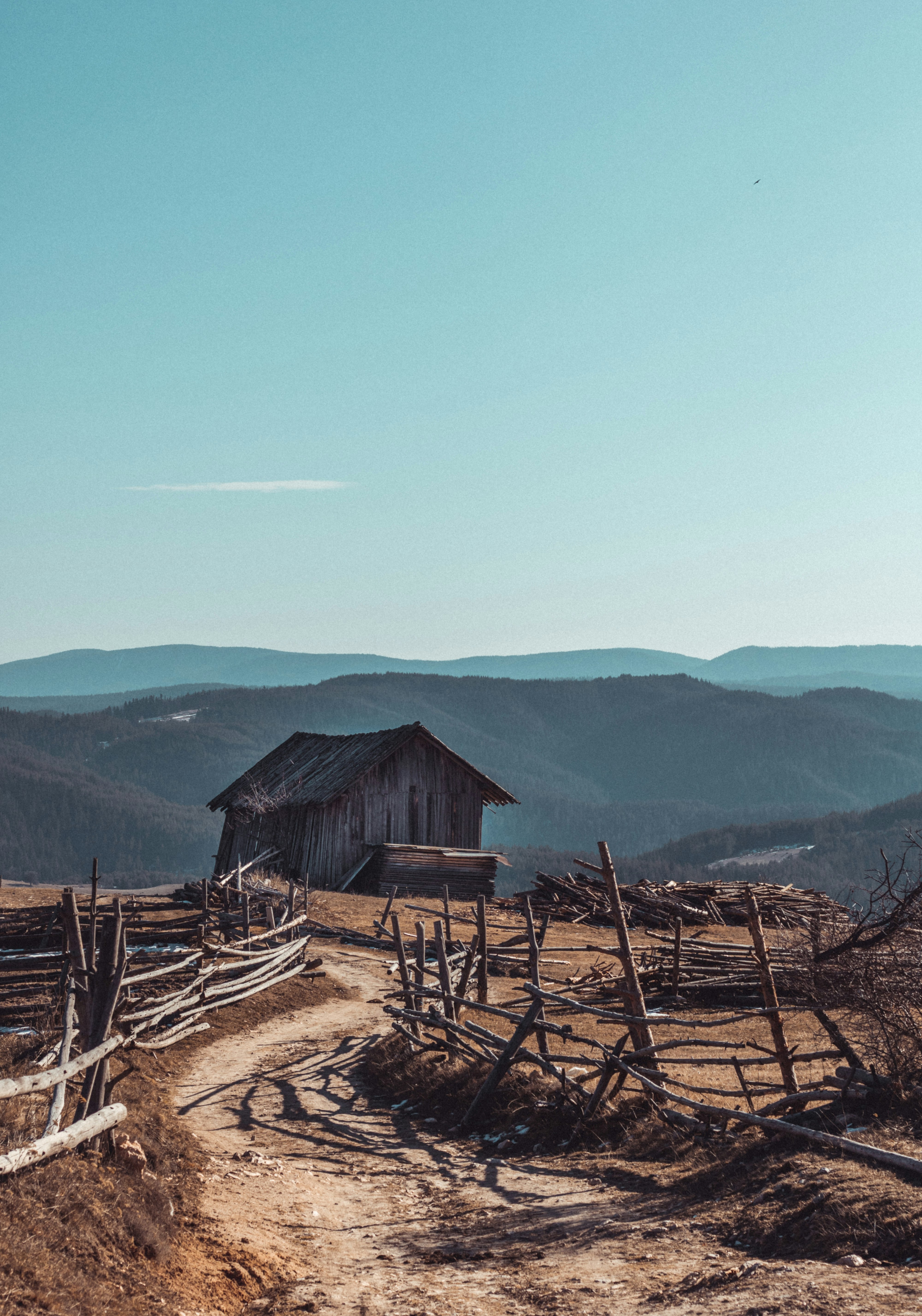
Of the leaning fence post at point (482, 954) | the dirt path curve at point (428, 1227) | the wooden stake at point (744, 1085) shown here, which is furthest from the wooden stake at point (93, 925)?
the wooden stake at point (744, 1085)

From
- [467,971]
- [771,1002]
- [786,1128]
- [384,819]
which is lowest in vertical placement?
[467,971]

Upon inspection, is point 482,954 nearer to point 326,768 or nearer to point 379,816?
point 379,816

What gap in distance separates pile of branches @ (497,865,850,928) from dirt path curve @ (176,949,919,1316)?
18.0 meters

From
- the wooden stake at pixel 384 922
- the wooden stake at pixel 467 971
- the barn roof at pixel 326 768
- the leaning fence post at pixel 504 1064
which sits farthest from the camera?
the barn roof at pixel 326 768

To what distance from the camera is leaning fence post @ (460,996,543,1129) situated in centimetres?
1032

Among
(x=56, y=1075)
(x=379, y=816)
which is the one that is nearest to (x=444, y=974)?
(x=56, y=1075)

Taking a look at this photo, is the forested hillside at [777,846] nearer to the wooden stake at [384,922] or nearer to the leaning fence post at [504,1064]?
the wooden stake at [384,922]

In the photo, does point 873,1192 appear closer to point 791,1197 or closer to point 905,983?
point 791,1197

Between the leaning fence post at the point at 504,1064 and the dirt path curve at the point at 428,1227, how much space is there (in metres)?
0.39

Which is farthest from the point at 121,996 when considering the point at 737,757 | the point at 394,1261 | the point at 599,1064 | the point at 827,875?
the point at 737,757

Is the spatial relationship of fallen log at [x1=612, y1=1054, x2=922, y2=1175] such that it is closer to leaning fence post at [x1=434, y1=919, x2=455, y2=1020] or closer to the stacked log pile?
the stacked log pile

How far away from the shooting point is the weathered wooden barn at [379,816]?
3381 cm

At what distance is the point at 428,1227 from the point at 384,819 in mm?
27226

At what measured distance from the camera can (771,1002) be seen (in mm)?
8992
